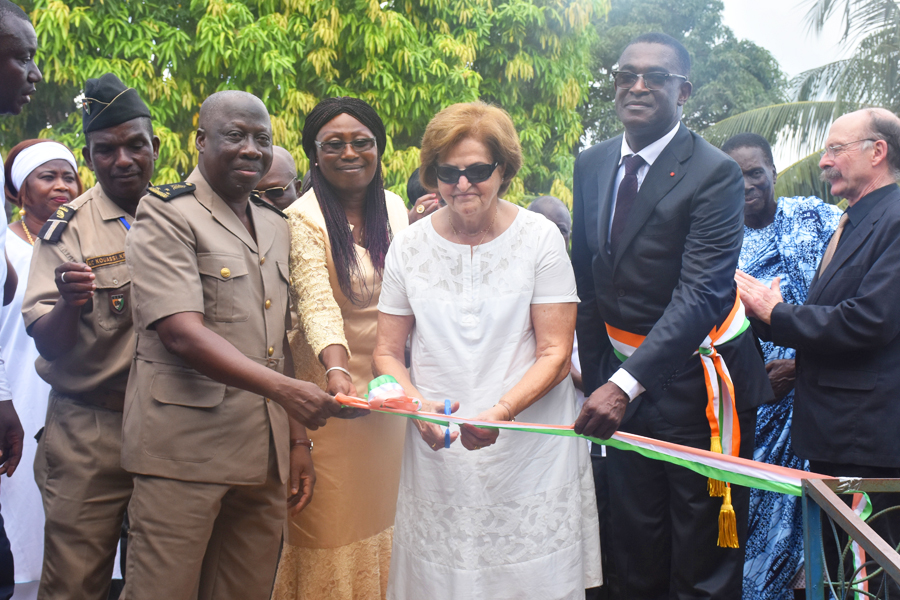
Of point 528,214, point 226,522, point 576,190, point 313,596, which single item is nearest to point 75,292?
point 226,522

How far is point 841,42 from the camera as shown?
15.7 metres

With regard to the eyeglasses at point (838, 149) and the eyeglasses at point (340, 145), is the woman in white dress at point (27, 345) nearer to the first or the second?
the eyeglasses at point (340, 145)

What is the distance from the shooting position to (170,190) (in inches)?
107

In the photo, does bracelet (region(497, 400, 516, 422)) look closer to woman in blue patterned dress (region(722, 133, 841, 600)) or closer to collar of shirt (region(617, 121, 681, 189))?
collar of shirt (region(617, 121, 681, 189))

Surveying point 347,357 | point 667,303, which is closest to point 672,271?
point 667,303

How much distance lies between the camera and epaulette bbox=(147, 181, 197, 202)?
8.81 ft

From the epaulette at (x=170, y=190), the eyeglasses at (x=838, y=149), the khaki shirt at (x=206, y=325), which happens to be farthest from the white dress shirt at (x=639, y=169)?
the epaulette at (x=170, y=190)

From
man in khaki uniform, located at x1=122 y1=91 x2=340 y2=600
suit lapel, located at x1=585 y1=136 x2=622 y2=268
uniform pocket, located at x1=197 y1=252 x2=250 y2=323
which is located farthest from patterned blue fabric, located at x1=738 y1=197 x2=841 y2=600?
uniform pocket, located at x1=197 y1=252 x2=250 y2=323

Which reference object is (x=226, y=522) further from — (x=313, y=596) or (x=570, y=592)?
(x=570, y=592)

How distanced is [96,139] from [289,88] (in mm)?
7865

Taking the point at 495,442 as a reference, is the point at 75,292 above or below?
above

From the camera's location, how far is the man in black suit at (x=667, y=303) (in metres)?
3.01

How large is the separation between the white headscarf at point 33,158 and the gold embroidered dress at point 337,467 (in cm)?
189

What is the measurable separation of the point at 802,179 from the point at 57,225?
1679cm
